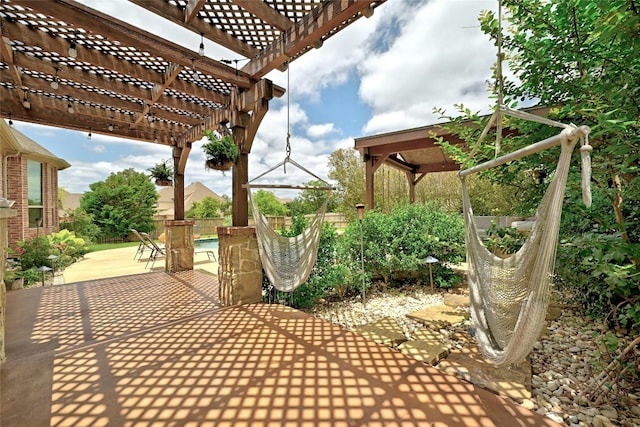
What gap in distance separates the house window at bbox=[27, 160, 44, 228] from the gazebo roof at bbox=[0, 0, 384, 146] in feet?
15.2

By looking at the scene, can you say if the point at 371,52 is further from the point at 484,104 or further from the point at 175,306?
Result: the point at 175,306

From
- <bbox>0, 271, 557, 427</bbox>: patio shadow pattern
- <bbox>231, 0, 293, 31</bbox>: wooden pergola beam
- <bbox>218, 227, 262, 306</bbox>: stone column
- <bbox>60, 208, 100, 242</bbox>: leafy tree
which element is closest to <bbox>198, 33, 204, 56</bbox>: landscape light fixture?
<bbox>231, 0, 293, 31</bbox>: wooden pergola beam

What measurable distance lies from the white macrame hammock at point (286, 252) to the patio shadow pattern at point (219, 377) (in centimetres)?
37

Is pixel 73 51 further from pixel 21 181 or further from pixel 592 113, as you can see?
pixel 21 181

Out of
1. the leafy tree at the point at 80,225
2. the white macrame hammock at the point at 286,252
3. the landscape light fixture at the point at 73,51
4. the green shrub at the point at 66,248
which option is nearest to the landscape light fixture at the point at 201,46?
the landscape light fixture at the point at 73,51

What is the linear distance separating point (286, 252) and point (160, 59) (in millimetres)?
2152

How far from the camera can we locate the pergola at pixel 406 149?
485 cm

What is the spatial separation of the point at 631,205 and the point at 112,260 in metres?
8.25

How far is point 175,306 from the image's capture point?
3020 millimetres

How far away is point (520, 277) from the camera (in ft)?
4.55

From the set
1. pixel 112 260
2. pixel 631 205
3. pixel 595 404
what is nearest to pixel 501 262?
pixel 595 404

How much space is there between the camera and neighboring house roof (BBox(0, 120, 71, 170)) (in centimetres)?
519

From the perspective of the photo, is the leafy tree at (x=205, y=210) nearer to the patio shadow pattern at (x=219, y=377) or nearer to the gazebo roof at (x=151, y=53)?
the gazebo roof at (x=151, y=53)

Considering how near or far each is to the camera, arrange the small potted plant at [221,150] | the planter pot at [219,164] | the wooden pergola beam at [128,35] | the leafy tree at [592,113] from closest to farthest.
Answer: the leafy tree at [592,113] < the wooden pergola beam at [128,35] < the small potted plant at [221,150] < the planter pot at [219,164]
